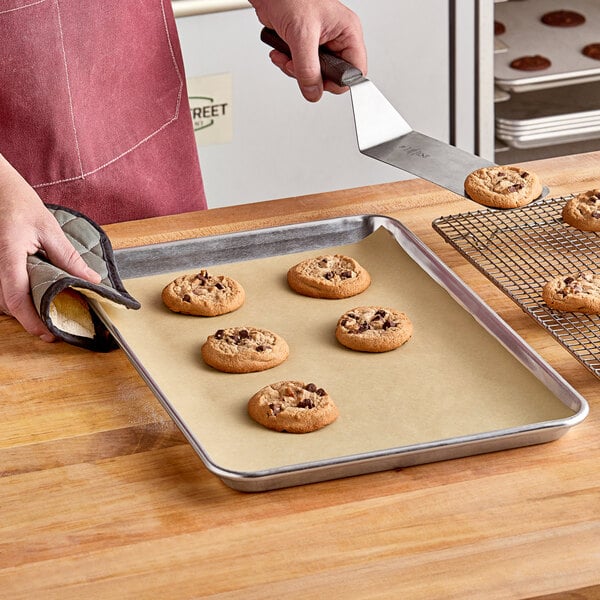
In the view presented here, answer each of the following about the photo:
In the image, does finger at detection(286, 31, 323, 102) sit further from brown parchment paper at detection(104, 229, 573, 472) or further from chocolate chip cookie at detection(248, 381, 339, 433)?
chocolate chip cookie at detection(248, 381, 339, 433)

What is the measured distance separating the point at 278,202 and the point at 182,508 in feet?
2.19

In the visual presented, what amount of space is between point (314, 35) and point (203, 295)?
1.46ft

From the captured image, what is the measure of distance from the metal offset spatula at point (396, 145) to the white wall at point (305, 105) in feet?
3.17

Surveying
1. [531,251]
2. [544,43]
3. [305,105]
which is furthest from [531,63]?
[531,251]

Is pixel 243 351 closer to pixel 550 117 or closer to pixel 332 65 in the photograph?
pixel 332 65

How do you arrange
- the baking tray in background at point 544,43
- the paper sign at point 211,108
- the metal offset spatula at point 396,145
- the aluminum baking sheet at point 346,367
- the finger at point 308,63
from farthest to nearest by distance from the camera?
the baking tray in background at point 544,43 → the paper sign at point 211,108 → the finger at point 308,63 → the metal offset spatula at point 396,145 → the aluminum baking sheet at point 346,367

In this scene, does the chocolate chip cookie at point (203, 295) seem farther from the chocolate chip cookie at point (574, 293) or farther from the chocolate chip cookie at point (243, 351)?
the chocolate chip cookie at point (574, 293)

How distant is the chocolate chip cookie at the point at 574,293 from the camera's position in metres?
1.18

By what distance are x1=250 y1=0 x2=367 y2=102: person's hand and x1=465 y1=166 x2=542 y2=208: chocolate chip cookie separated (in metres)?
0.24

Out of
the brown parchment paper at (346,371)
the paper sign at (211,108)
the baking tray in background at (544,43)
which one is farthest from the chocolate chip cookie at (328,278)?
the baking tray in background at (544,43)

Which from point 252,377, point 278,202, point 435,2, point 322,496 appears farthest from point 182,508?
point 435,2

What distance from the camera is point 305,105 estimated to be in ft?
8.14

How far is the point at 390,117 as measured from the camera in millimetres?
1437

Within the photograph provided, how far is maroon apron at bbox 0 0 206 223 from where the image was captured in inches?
62.2
